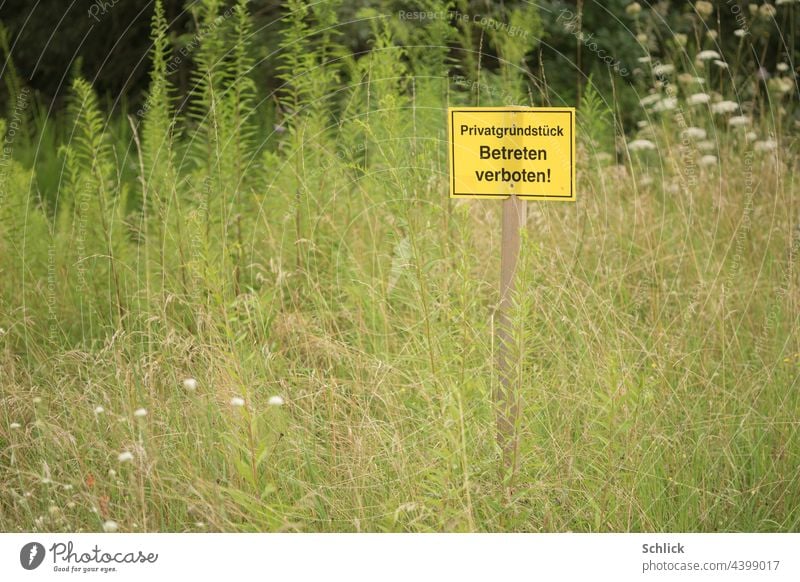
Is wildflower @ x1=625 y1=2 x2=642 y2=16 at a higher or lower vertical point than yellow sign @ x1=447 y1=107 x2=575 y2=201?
higher

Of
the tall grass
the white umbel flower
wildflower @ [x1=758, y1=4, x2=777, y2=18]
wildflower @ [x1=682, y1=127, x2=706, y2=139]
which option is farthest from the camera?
the white umbel flower

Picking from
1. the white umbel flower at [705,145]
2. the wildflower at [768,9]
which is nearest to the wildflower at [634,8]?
the wildflower at [768,9]

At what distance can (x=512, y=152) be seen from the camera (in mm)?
2625

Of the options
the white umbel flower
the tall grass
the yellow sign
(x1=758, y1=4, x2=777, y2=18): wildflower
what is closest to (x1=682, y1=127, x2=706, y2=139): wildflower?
the white umbel flower

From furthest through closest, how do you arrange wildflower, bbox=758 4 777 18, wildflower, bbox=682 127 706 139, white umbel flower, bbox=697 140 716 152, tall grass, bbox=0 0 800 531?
white umbel flower, bbox=697 140 716 152 → wildflower, bbox=682 127 706 139 → wildflower, bbox=758 4 777 18 → tall grass, bbox=0 0 800 531

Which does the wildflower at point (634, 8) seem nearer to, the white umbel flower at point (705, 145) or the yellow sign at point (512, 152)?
the white umbel flower at point (705, 145)

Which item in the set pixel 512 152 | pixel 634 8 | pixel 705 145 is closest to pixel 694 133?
pixel 705 145

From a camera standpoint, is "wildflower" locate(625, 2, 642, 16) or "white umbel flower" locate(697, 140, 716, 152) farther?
"white umbel flower" locate(697, 140, 716, 152)

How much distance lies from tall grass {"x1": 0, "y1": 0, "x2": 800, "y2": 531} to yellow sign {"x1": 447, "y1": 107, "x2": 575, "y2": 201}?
0.18m

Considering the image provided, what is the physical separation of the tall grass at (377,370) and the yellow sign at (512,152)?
7.1 inches

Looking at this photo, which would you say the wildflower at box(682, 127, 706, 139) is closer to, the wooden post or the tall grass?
the tall grass

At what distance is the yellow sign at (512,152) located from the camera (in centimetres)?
258

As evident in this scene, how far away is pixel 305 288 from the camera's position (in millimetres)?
3574

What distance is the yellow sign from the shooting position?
8.48ft
